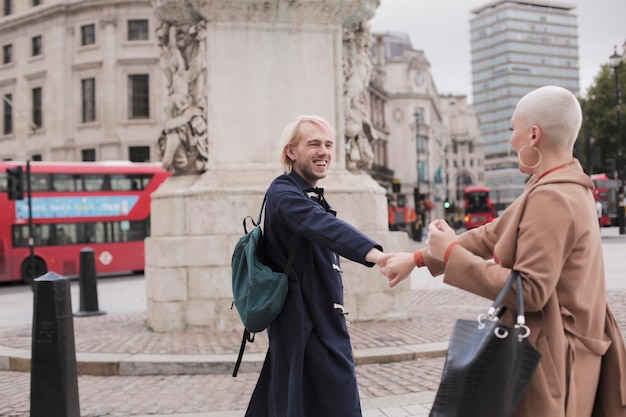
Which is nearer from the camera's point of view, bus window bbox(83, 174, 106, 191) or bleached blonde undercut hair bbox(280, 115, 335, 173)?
bleached blonde undercut hair bbox(280, 115, 335, 173)

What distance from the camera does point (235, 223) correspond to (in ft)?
26.3

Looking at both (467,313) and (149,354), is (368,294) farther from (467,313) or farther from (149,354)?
(149,354)

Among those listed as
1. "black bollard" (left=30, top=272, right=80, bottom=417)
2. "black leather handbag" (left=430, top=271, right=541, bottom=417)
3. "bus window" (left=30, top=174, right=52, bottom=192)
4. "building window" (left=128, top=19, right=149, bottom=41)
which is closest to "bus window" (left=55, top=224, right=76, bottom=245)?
"bus window" (left=30, top=174, right=52, bottom=192)

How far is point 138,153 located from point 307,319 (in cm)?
4085

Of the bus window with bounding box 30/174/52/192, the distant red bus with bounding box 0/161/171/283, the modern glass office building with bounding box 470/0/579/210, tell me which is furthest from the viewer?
the modern glass office building with bounding box 470/0/579/210

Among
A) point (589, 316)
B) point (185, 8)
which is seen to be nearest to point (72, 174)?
point (185, 8)

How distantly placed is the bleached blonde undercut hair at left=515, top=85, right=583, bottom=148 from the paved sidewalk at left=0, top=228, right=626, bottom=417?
2958 millimetres

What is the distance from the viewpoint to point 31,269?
63.3 feet

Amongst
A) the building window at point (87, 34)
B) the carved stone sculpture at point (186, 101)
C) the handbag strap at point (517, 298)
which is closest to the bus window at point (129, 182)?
the carved stone sculpture at point (186, 101)

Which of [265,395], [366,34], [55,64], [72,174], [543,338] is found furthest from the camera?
[55,64]

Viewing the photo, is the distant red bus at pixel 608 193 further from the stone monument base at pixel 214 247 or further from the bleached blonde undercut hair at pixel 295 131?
the bleached blonde undercut hair at pixel 295 131

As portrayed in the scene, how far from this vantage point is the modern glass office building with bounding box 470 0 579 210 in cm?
18600

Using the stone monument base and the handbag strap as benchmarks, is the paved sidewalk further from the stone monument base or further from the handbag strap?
the handbag strap

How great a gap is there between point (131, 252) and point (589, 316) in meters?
20.2
